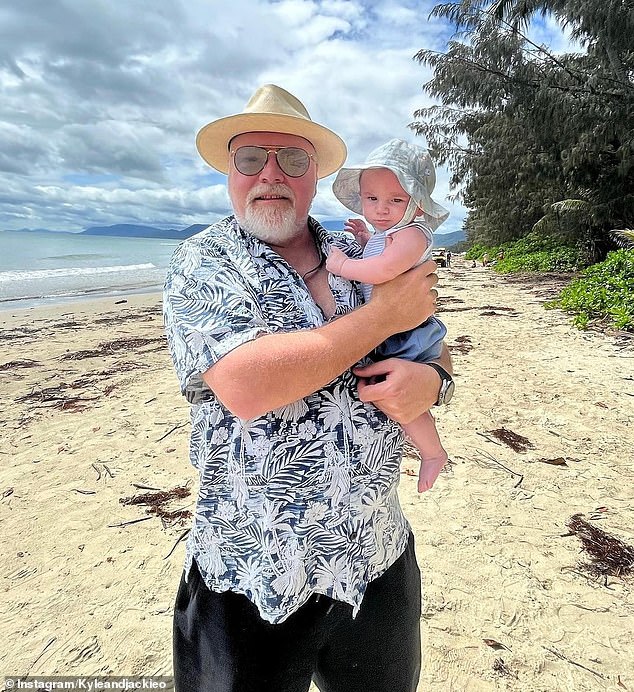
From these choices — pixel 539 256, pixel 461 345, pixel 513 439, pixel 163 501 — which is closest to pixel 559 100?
pixel 539 256

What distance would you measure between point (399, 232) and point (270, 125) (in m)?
0.47

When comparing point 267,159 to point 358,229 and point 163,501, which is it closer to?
point 358,229

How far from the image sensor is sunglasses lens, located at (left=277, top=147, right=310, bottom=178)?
1.39 m

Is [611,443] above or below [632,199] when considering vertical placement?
below

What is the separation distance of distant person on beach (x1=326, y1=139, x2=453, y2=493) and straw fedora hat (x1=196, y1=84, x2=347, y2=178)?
0.56 ft

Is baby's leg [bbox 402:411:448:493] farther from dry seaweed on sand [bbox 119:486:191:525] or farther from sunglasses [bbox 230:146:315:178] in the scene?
dry seaweed on sand [bbox 119:486:191:525]

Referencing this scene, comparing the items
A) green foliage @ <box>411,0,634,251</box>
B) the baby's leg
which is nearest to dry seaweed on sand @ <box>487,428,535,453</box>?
the baby's leg

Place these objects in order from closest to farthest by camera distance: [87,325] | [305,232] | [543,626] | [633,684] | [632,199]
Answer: [305,232]
[633,684]
[543,626]
[87,325]
[632,199]

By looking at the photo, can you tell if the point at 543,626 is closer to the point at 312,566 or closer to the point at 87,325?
the point at 312,566

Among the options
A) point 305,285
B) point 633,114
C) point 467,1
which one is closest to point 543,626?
point 305,285

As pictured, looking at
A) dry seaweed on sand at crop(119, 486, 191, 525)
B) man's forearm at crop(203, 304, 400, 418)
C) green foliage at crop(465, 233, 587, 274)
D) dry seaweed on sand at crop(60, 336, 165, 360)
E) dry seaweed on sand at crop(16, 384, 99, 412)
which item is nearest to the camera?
man's forearm at crop(203, 304, 400, 418)

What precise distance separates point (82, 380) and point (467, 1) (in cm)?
2069

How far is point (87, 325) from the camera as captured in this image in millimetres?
11281

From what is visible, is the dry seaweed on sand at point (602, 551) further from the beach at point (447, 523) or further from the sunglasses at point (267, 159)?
the sunglasses at point (267, 159)
